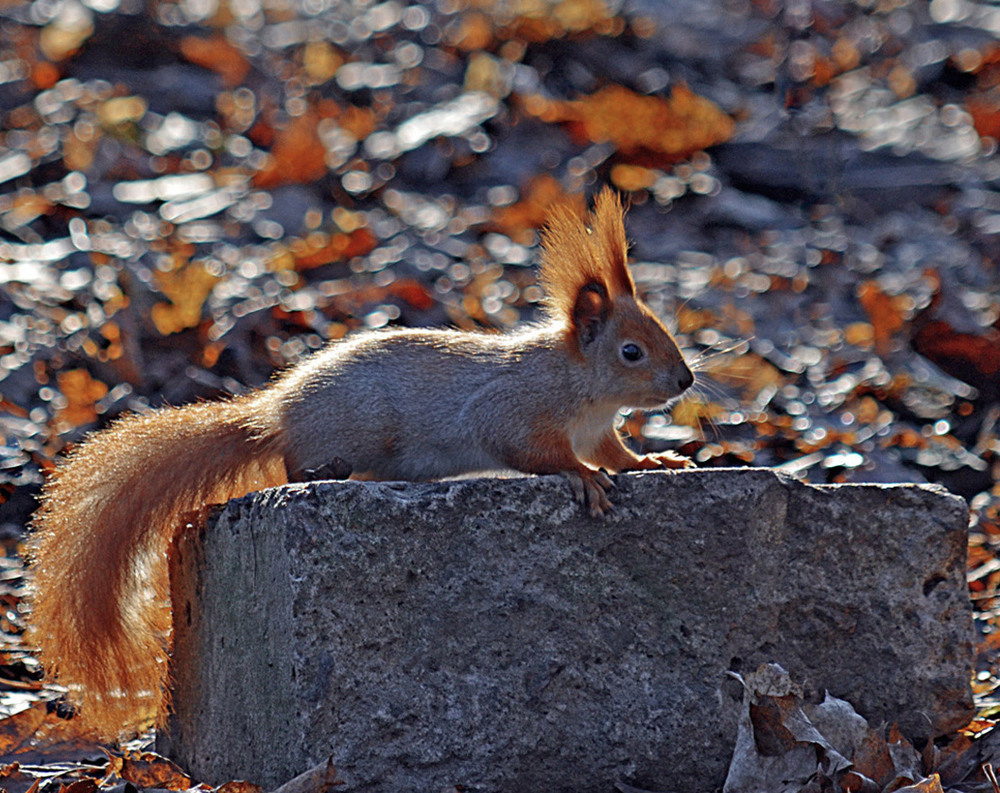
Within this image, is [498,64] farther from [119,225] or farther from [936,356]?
[936,356]

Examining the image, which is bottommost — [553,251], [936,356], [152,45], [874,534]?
[936,356]

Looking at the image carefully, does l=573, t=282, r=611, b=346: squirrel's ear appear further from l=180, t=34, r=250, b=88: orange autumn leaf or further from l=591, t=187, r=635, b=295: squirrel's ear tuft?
l=180, t=34, r=250, b=88: orange autumn leaf

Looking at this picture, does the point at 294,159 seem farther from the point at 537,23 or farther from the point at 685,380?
the point at 685,380

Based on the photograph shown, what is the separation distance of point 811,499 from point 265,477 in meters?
1.40

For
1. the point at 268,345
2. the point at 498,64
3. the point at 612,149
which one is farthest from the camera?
the point at 498,64

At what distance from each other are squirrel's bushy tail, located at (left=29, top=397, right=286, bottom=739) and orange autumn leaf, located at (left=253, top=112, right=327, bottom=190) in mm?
4117

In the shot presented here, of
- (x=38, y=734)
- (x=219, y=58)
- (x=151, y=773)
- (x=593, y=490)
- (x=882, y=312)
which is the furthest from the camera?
(x=219, y=58)

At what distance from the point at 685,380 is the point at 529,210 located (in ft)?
12.2

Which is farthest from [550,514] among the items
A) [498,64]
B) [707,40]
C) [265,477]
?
[707,40]

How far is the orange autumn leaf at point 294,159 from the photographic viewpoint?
7.28 metres

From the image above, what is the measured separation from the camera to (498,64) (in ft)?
27.7

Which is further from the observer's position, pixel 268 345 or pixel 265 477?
pixel 268 345

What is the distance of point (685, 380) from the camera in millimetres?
3463

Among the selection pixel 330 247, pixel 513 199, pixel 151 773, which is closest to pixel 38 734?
pixel 151 773
